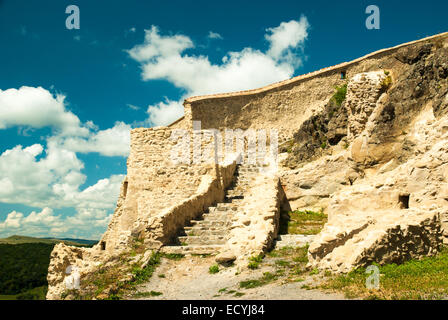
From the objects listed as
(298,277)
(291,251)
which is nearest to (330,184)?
(291,251)

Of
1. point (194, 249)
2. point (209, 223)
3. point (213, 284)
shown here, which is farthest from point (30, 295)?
point (213, 284)

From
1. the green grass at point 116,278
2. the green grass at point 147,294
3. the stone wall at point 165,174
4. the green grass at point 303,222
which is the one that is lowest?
the green grass at point 147,294

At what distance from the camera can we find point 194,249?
381 inches

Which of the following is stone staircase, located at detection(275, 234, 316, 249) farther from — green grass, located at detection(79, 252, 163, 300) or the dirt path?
green grass, located at detection(79, 252, 163, 300)

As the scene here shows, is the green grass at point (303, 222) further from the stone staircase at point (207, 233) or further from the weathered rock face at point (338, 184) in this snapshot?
the stone staircase at point (207, 233)

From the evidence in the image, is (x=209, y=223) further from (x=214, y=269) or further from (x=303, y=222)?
(x=303, y=222)

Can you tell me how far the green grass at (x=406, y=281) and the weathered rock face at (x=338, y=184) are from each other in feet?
0.83

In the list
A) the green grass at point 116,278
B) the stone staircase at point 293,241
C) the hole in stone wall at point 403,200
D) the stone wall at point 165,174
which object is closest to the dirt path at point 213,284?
the green grass at point 116,278

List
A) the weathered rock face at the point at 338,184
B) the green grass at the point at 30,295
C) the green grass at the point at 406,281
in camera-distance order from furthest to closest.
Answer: the green grass at the point at 30,295, the weathered rock face at the point at 338,184, the green grass at the point at 406,281

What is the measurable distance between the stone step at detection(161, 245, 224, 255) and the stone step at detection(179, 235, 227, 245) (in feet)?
1.83

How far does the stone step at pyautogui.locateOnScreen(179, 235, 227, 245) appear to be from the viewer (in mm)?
10281

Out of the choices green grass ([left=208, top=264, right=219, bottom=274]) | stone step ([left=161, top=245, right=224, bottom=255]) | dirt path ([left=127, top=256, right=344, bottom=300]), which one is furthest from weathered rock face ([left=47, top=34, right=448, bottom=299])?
dirt path ([left=127, top=256, right=344, bottom=300])

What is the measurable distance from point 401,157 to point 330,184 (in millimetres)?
3064

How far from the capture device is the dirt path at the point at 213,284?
19.7ft
